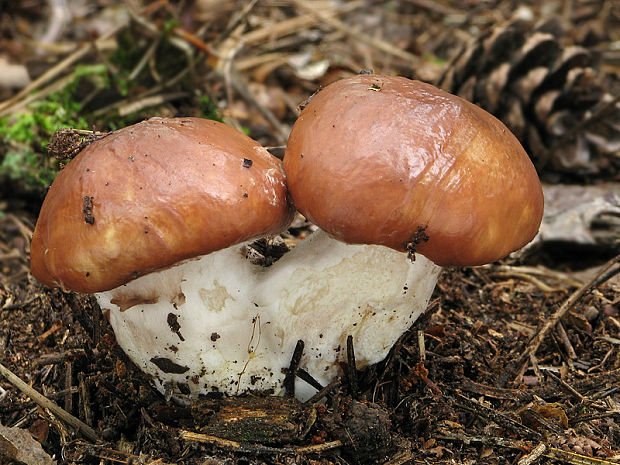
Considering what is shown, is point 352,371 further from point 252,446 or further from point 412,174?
point 412,174

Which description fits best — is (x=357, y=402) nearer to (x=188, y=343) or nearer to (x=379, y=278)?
(x=379, y=278)

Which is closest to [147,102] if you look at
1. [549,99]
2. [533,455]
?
[549,99]

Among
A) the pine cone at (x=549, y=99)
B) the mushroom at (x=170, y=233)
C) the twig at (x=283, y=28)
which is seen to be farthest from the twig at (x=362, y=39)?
the mushroom at (x=170, y=233)

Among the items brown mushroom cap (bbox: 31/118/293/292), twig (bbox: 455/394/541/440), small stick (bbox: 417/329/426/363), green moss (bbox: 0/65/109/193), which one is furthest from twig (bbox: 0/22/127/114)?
twig (bbox: 455/394/541/440)

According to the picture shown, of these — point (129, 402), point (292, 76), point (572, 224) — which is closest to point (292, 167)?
point (129, 402)

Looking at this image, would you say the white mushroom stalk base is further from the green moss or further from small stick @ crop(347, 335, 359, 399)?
the green moss
